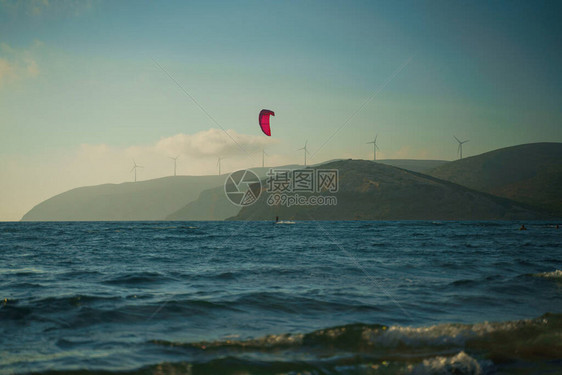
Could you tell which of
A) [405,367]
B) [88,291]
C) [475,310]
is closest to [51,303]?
[88,291]

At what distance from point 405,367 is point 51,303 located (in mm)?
9746

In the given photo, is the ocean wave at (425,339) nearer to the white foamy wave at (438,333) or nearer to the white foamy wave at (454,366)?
the white foamy wave at (438,333)

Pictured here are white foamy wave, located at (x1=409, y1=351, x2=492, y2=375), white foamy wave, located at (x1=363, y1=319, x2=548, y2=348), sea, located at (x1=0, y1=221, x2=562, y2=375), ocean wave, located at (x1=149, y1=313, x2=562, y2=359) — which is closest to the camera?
white foamy wave, located at (x1=409, y1=351, x2=492, y2=375)

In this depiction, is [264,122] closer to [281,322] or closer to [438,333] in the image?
[281,322]

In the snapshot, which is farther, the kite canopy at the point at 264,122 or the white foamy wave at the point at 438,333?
the kite canopy at the point at 264,122

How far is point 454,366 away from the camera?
21.8 ft

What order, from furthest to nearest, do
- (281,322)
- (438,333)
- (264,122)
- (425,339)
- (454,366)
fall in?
(264,122)
(281,322)
(438,333)
(425,339)
(454,366)

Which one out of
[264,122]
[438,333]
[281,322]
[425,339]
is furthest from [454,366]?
[264,122]

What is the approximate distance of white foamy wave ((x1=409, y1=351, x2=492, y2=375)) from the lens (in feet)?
21.4

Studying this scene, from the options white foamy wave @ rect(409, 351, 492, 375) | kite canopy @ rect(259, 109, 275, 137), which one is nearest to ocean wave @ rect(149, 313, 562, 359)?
white foamy wave @ rect(409, 351, 492, 375)

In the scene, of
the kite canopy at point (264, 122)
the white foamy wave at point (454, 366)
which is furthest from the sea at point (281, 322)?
the kite canopy at point (264, 122)

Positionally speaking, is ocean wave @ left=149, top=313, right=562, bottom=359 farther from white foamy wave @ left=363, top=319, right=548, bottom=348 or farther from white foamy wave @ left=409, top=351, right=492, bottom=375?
white foamy wave @ left=409, top=351, right=492, bottom=375

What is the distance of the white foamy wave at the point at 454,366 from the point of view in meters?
6.52

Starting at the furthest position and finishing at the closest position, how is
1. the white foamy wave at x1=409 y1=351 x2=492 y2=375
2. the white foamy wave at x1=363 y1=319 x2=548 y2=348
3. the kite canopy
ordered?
the kite canopy, the white foamy wave at x1=363 y1=319 x2=548 y2=348, the white foamy wave at x1=409 y1=351 x2=492 y2=375
